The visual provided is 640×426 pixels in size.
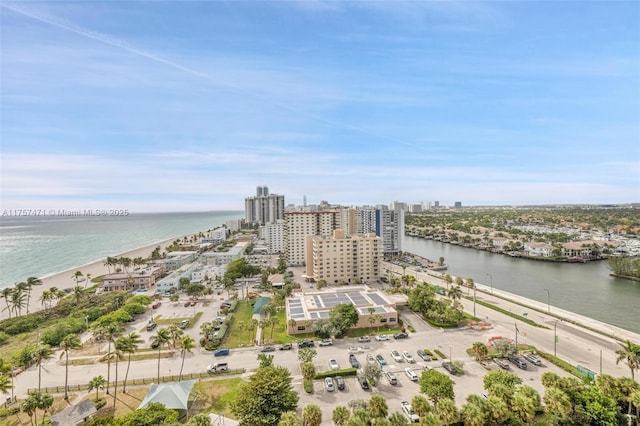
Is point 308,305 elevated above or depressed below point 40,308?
above

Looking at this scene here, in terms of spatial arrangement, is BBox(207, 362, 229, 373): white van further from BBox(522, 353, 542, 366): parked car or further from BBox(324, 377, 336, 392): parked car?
BBox(522, 353, 542, 366): parked car

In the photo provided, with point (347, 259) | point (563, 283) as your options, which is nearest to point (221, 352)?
point (347, 259)

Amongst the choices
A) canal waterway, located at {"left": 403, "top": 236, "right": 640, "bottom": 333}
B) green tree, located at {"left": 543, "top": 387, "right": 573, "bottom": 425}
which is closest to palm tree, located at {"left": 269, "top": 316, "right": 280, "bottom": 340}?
green tree, located at {"left": 543, "top": 387, "right": 573, "bottom": 425}

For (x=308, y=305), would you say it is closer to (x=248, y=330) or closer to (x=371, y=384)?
(x=248, y=330)

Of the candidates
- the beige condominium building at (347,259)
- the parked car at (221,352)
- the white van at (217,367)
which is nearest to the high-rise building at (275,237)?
the beige condominium building at (347,259)

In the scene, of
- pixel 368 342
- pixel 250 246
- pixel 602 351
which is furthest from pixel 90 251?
pixel 602 351

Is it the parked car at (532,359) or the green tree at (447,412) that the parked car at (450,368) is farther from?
the green tree at (447,412)
